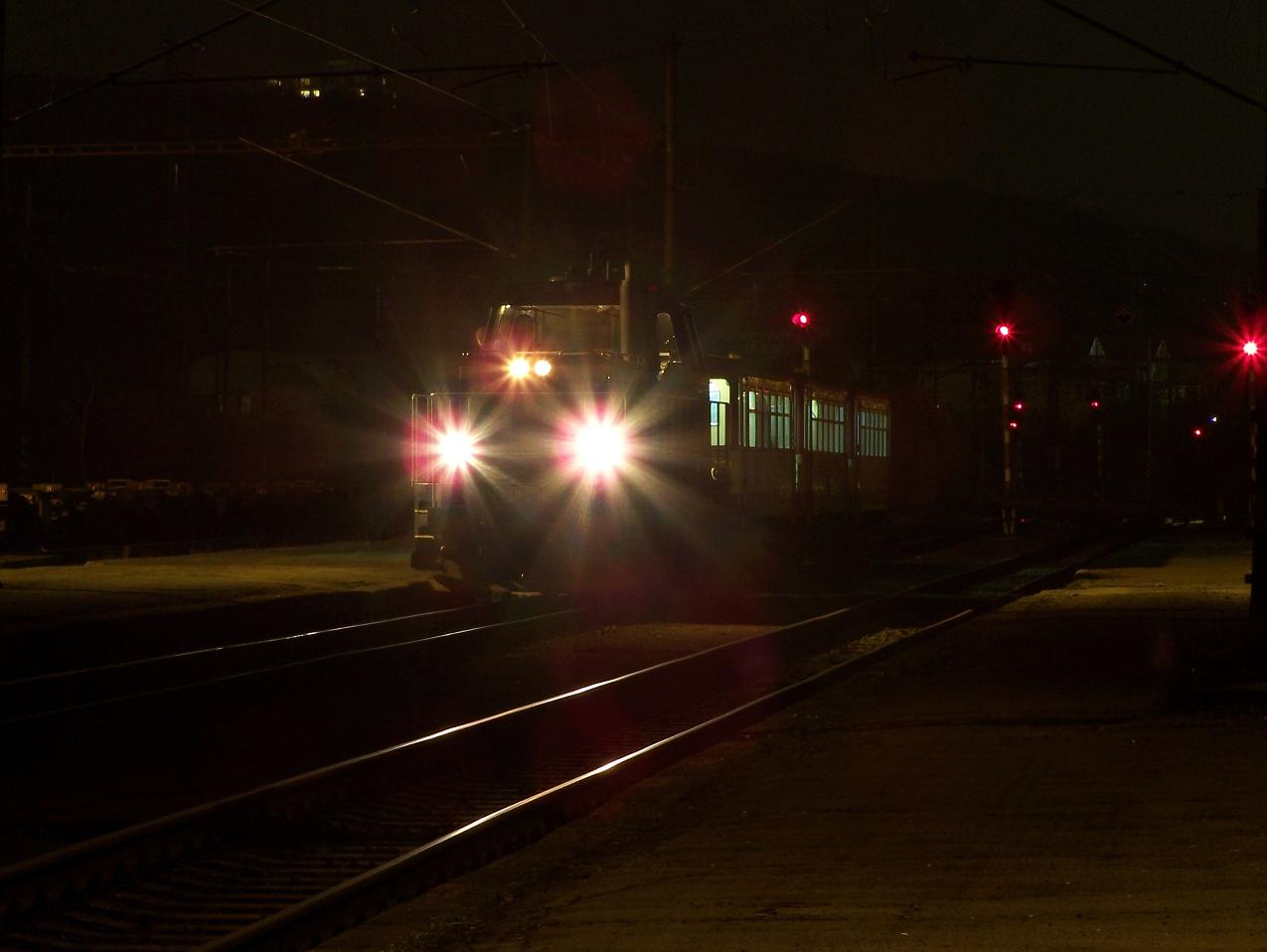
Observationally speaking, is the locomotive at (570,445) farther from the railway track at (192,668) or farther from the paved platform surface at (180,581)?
the paved platform surface at (180,581)

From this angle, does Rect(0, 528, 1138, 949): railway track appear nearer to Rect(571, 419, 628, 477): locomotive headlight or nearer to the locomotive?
Rect(571, 419, 628, 477): locomotive headlight

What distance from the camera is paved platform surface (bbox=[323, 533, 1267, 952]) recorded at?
6.81m

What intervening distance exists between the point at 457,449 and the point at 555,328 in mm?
2393

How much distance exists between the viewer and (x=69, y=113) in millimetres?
108438

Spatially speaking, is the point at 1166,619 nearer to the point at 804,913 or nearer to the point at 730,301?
the point at 804,913

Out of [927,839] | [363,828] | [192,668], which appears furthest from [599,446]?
[927,839]

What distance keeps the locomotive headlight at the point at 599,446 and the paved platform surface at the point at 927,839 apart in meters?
8.74

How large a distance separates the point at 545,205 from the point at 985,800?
2856 inches

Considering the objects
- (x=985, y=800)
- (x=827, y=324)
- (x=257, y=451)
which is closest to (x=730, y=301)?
(x=257, y=451)

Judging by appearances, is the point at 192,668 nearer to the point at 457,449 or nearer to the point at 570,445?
the point at 457,449

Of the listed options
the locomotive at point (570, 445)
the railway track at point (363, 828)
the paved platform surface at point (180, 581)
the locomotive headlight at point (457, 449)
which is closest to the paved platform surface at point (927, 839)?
the railway track at point (363, 828)

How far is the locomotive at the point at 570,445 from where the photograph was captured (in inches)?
956

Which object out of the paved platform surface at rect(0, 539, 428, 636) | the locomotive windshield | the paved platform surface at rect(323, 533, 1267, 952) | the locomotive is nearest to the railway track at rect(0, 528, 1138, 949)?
the paved platform surface at rect(323, 533, 1267, 952)

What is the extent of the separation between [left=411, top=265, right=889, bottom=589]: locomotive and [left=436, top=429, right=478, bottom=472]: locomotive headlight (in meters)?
0.02
